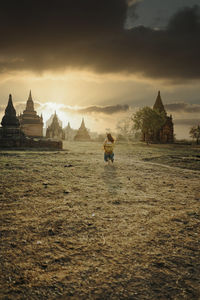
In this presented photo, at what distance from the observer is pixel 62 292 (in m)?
1.31

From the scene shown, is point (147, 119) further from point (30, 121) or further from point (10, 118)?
point (30, 121)

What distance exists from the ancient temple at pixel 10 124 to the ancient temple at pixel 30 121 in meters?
19.3

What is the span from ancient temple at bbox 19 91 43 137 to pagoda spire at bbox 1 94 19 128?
19.3m

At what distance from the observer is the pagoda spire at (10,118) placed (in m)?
19.2

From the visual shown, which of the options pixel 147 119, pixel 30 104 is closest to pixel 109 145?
→ pixel 147 119

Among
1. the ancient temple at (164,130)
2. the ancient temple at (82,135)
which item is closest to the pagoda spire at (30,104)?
the ancient temple at (82,135)

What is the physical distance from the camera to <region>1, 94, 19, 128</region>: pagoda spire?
1916 centimetres

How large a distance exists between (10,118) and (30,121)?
70.4ft

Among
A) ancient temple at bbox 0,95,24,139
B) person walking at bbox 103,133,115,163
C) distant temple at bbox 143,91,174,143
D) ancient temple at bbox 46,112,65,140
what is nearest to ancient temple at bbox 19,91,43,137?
ancient temple at bbox 46,112,65,140

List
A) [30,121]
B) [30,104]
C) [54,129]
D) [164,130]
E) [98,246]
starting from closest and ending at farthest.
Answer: [98,246] → [30,121] → [30,104] → [164,130] → [54,129]

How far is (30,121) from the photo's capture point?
39.7 meters

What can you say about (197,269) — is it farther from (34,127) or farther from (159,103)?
(159,103)

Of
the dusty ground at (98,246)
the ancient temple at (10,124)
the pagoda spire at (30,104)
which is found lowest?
the dusty ground at (98,246)

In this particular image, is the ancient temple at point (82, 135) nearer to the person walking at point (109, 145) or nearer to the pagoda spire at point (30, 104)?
the pagoda spire at point (30, 104)
